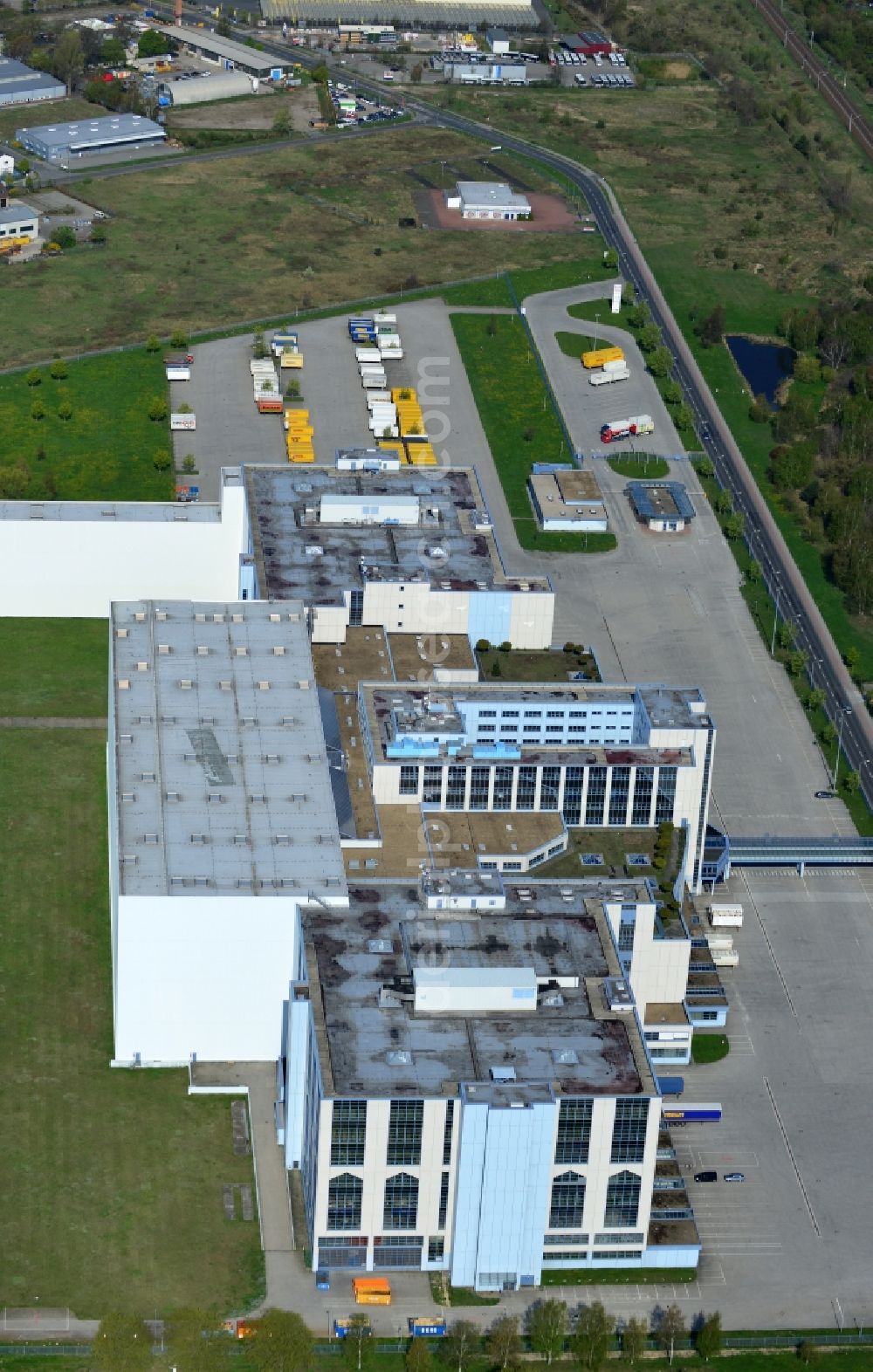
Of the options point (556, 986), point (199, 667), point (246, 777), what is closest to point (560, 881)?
point (556, 986)

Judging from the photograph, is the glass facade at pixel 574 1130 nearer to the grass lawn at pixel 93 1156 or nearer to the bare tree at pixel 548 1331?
the bare tree at pixel 548 1331

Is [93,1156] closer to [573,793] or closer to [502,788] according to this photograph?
[502,788]

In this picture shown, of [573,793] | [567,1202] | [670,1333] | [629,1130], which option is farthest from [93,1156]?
[573,793]

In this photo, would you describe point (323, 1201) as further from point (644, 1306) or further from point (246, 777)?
point (246, 777)

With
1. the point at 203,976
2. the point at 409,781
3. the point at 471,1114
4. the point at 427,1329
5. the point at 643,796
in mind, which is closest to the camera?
the point at 471,1114

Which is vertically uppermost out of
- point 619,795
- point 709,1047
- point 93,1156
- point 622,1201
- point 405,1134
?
point 405,1134

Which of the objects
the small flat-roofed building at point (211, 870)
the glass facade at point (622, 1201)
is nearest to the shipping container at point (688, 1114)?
the glass facade at point (622, 1201)
